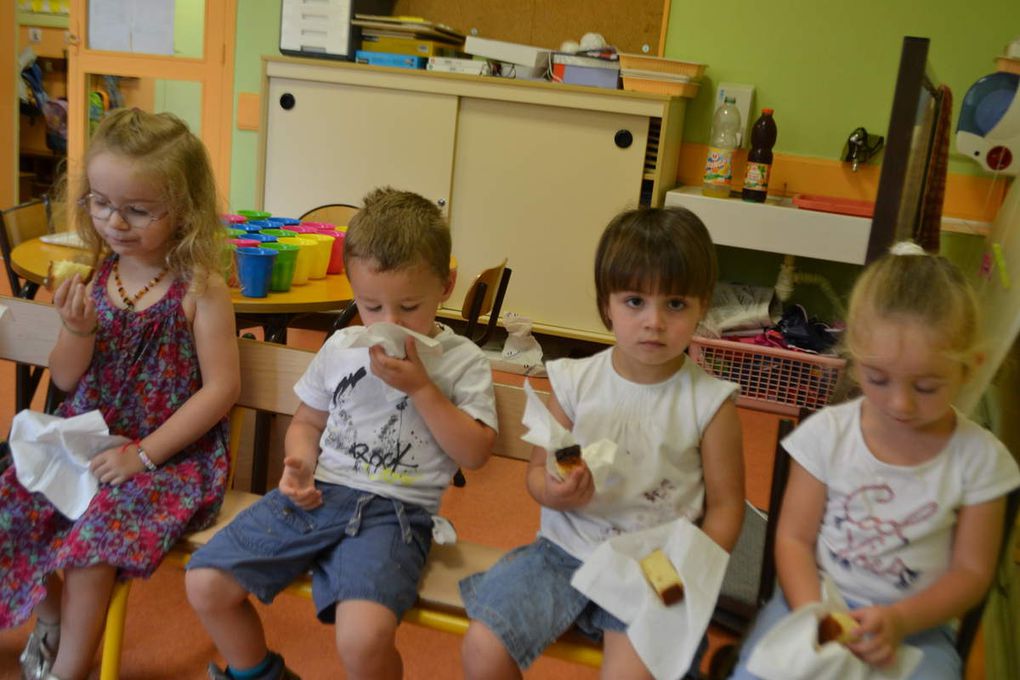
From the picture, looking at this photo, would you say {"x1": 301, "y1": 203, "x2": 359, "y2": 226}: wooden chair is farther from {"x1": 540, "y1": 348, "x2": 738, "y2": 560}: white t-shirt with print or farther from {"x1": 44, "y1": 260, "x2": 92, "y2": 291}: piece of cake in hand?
{"x1": 540, "y1": 348, "x2": 738, "y2": 560}: white t-shirt with print

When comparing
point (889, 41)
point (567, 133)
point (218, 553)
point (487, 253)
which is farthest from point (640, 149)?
point (218, 553)

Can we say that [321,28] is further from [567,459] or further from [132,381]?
[567,459]

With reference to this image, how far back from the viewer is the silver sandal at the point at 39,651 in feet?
5.11

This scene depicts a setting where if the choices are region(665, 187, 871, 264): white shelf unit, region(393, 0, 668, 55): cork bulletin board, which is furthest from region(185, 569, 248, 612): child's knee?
region(393, 0, 668, 55): cork bulletin board

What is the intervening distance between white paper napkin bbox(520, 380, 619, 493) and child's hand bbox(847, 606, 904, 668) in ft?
1.21

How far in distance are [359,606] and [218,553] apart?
0.81ft

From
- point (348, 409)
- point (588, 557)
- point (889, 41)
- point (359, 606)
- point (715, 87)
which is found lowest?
point (359, 606)

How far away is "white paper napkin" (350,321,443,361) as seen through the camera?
1.35 m

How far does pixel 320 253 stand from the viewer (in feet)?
7.73

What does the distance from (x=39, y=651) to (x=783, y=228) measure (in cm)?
285

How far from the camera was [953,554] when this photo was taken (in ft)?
4.01

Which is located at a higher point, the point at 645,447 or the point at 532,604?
the point at 645,447

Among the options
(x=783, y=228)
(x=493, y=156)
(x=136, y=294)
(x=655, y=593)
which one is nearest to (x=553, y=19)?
(x=493, y=156)

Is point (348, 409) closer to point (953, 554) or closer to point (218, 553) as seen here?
point (218, 553)
